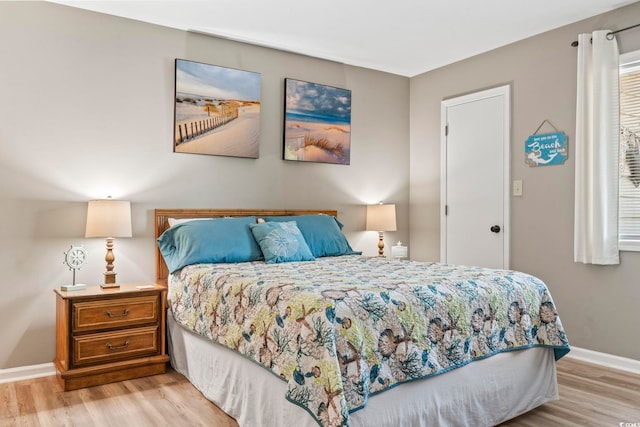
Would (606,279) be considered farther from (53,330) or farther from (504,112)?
(53,330)

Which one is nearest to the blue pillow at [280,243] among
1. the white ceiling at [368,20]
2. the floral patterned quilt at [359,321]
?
the floral patterned quilt at [359,321]

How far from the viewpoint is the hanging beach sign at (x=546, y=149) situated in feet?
12.2

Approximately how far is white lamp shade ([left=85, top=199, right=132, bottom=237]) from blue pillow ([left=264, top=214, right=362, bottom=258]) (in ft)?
3.59

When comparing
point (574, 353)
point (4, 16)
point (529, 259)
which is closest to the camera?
point (4, 16)

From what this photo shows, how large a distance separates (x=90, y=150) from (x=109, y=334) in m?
1.31

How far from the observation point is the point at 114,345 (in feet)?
10.00

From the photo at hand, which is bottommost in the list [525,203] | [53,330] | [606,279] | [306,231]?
[53,330]

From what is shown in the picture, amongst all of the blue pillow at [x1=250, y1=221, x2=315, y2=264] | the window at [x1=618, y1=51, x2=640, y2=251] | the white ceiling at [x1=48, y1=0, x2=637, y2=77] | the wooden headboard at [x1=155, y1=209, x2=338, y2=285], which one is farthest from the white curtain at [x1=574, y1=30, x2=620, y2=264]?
the wooden headboard at [x1=155, y1=209, x2=338, y2=285]

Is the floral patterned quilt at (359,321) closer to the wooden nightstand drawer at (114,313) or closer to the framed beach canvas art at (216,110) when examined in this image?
the wooden nightstand drawer at (114,313)

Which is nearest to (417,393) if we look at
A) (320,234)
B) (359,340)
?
(359,340)

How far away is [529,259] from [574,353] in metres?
0.79

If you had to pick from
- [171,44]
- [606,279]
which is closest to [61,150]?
[171,44]

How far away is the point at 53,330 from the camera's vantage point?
3.26 m

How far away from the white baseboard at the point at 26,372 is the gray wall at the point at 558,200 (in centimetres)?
367
